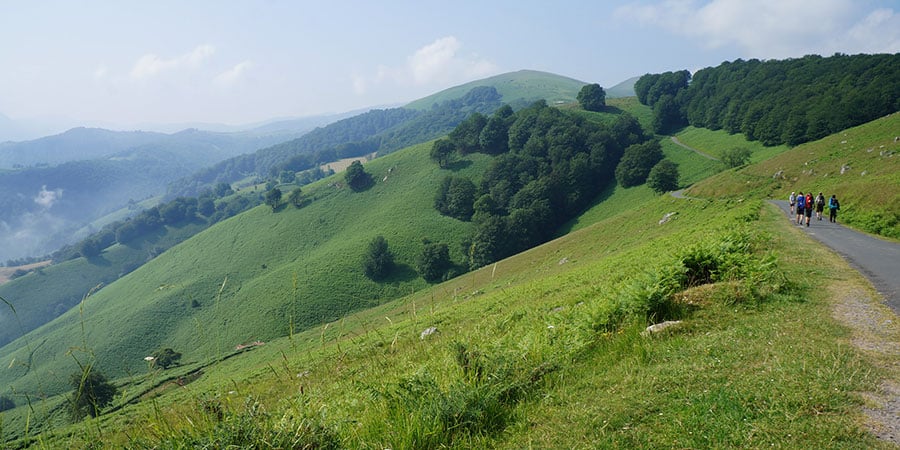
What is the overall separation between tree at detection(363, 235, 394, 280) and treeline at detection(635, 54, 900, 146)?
86.5m

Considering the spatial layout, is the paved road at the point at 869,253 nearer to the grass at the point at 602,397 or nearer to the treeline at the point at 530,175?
the grass at the point at 602,397

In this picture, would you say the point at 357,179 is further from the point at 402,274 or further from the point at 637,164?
the point at 637,164

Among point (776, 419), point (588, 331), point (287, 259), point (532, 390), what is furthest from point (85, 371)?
point (287, 259)

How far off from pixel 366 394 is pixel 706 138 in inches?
5181

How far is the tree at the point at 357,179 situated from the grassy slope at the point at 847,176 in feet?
312

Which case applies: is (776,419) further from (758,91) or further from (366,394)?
(758,91)

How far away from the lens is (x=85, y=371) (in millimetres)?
5324

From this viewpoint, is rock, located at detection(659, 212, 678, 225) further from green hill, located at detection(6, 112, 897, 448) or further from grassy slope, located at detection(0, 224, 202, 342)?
grassy slope, located at detection(0, 224, 202, 342)

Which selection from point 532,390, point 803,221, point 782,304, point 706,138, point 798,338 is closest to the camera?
point 532,390

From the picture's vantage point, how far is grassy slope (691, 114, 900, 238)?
2458 cm

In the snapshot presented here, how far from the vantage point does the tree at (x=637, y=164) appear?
100m

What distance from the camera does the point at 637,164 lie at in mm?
101438

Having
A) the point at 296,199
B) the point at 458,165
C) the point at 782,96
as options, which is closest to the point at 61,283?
the point at 296,199

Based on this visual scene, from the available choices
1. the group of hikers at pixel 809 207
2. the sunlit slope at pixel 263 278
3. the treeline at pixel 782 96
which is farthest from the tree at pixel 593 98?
the group of hikers at pixel 809 207
